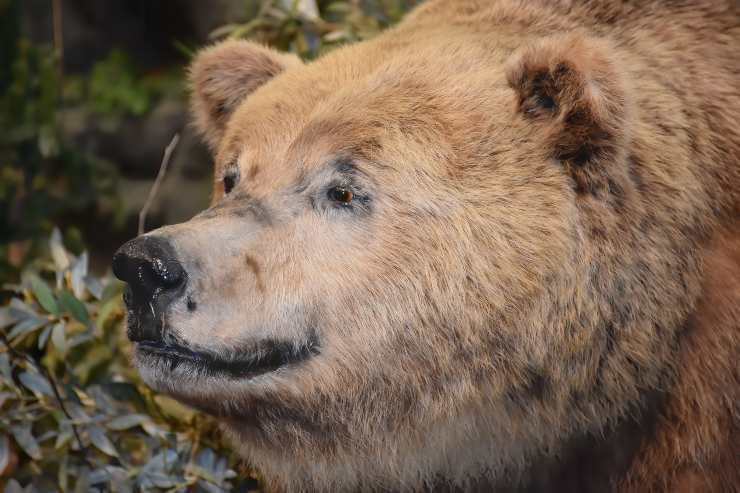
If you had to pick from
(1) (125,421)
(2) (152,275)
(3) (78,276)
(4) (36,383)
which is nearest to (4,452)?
(4) (36,383)

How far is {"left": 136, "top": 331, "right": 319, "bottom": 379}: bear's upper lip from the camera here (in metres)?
1.99

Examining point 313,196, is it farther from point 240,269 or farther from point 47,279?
point 47,279

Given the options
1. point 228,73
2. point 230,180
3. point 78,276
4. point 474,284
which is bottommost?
point 78,276

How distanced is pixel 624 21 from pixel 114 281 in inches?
74.4

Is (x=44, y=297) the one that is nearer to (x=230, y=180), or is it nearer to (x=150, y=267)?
(x=230, y=180)

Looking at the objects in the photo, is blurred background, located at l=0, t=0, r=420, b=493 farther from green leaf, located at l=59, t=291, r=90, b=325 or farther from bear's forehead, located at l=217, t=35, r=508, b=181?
bear's forehead, located at l=217, t=35, r=508, b=181

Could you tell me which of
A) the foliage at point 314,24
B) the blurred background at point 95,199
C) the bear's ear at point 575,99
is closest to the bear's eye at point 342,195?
the bear's ear at point 575,99

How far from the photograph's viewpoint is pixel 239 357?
6.54ft

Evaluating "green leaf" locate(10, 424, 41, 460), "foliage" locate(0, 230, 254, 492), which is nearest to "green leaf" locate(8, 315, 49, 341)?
"foliage" locate(0, 230, 254, 492)

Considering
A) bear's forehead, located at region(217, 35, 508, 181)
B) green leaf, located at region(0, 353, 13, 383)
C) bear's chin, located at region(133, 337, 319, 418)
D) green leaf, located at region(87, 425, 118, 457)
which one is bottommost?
green leaf, located at region(87, 425, 118, 457)

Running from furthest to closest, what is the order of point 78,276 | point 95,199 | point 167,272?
point 95,199 → point 78,276 → point 167,272

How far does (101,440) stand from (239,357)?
4.11ft

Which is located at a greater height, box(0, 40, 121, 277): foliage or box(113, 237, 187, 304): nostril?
box(113, 237, 187, 304): nostril

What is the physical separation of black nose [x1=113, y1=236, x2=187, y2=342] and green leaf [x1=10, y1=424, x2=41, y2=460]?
4.05ft
